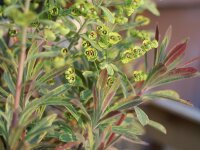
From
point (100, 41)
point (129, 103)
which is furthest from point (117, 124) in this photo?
point (100, 41)

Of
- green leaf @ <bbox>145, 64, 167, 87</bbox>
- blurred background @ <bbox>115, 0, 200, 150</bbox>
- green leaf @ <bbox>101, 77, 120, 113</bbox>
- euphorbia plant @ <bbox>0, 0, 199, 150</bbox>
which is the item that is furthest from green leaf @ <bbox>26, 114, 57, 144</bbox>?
blurred background @ <bbox>115, 0, 200, 150</bbox>

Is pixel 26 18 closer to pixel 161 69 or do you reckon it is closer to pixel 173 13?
pixel 161 69

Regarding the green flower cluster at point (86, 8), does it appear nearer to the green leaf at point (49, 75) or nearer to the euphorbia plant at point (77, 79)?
the euphorbia plant at point (77, 79)

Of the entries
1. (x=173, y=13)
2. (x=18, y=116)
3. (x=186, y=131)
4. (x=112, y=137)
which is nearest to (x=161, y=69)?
(x=112, y=137)

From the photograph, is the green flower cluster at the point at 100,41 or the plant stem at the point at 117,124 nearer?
the green flower cluster at the point at 100,41

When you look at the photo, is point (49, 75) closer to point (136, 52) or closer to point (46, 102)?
point (46, 102)

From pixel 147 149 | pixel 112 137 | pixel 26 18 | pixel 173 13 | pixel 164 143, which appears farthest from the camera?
pixel 173 13

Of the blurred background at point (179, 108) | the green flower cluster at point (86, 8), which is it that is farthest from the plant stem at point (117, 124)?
the blurred background at point (179, 108)

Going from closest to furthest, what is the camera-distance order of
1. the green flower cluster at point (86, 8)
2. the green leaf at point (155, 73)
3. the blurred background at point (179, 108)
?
the green flower cluster at point (86, 8) < the green leaf at point (155, 73) < the blurred background at point (179, 108)

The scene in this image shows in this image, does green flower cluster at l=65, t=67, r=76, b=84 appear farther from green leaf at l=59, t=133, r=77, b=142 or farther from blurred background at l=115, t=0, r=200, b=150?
blurred background at l=115, t=0, r=200, b=150
